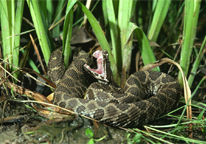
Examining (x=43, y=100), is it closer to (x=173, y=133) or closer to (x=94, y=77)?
(x=94, y=77)

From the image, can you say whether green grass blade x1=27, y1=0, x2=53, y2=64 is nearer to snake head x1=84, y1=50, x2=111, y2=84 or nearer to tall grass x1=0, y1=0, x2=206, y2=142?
tall grass x1=0, y1=0, x2=206, y2=142

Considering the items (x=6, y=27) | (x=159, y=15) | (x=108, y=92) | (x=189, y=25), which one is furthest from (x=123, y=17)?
(x=6, y=27)

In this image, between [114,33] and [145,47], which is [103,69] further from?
[145,47]

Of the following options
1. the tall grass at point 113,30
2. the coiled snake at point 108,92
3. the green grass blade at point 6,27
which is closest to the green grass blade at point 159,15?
the tall grass at point 113,30

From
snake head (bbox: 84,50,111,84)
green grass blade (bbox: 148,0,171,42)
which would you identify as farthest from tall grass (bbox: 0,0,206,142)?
snake head (bbox: 84,50,111,84)

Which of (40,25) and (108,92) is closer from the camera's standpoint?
(40,25)

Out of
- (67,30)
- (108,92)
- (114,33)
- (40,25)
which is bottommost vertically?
(108,92)

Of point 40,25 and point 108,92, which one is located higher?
point 40,25

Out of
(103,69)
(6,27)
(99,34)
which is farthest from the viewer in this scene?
(103,69)

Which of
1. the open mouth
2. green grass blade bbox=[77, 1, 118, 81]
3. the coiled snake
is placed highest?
green grass blade bbox=[77, 1, 118, 81]
